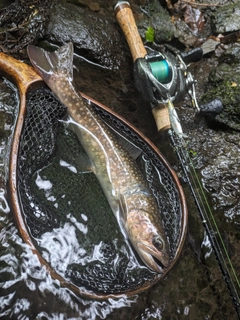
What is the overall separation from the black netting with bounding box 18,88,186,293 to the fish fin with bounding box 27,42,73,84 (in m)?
0.17

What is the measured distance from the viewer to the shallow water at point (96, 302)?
2.55 m

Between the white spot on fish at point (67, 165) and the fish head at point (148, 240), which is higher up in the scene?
the white spot on fish at point (67, 165)

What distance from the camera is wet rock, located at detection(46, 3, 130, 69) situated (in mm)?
3633

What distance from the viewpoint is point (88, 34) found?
3693 millimetres

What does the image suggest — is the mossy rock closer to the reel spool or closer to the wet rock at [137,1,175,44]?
the wet rock at [137,1,175,44]

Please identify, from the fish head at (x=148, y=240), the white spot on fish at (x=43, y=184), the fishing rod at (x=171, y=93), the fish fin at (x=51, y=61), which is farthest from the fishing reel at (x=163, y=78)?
the white spot on fish at (x=43, y=184)

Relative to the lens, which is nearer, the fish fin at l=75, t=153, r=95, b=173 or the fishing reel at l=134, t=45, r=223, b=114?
the fishing reel at l=134, t=45, r=223, b=114

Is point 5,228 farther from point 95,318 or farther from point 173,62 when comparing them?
point 173,62

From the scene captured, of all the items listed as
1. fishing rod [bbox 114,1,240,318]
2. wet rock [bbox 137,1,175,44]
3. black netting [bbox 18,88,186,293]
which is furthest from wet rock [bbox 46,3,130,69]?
black netting [bbox 18,88,186,293]

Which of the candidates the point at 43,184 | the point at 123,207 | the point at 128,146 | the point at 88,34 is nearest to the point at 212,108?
the point at 128,146

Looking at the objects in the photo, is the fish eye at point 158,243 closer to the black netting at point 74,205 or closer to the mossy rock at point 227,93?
the black netting at point 74,205

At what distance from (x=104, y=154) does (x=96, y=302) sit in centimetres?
113

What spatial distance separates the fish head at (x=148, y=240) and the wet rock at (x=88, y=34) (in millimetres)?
1741

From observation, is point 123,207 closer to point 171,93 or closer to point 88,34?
point 171,93
